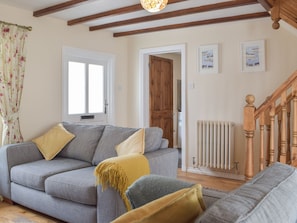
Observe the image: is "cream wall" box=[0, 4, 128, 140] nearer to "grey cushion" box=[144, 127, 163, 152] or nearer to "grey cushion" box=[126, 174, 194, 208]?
"grey cushion" box=[144, 127, 163, 152]

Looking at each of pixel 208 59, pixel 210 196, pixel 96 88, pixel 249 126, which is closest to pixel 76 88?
pixel 96 88

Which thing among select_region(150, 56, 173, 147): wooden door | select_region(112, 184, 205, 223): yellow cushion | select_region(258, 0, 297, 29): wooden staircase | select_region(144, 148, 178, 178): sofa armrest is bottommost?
select_region(144, 148, 178, 178): sofa armrest

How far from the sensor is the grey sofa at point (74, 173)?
2.48 m

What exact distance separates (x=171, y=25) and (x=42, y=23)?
1.92 metres

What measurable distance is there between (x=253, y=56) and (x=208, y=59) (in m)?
0.68

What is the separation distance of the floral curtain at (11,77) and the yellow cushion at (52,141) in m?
0.29

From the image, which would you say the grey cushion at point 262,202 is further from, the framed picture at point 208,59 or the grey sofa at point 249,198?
the framed picture at point 208,59

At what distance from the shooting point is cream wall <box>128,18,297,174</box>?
3920 millimetres

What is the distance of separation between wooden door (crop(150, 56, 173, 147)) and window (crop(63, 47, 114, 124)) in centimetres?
91

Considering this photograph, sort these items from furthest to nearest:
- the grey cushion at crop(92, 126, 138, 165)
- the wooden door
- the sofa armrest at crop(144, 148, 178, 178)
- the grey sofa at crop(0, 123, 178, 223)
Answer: the wooden door
the grey cushion at crop(92, 126, 138, 165)
the sofa armrest at crop(144, 148, 178, 178)
the grey sofa at crop(0, 123, 178, 223)

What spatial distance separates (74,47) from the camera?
172 inches

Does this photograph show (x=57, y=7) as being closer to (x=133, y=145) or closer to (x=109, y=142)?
(x=109, y=142)

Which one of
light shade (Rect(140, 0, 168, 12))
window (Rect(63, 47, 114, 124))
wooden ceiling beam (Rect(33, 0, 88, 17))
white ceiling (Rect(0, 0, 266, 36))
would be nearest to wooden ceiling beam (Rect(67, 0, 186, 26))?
white ceiling (Rect(0, 0, 266, 36))

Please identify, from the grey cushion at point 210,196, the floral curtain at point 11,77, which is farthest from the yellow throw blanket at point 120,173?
the floral curtain at point 11,77
